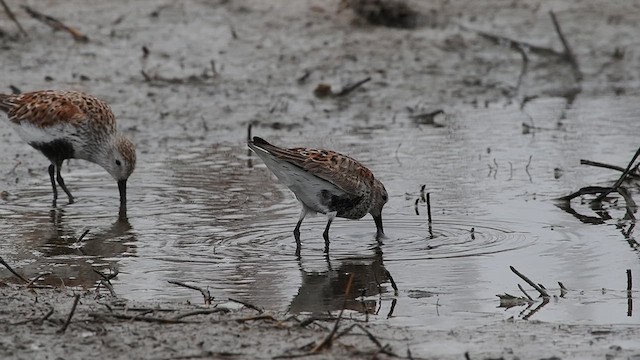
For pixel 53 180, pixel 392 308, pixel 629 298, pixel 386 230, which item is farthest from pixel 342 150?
pixel 629 298

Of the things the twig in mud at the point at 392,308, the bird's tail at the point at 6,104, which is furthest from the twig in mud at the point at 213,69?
the twig in mud at the point at 392,308

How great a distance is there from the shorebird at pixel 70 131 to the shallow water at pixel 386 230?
35 cm

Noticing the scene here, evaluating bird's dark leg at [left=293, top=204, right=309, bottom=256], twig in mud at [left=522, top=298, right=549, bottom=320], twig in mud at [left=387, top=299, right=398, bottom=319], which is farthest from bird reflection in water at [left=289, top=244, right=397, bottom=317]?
twig in mud at [left=522, top=298, right=549, bottom=320]

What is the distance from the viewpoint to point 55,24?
15250mm

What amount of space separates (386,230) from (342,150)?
2859 mm

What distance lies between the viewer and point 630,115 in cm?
1400

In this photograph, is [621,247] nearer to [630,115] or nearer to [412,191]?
[412,191]

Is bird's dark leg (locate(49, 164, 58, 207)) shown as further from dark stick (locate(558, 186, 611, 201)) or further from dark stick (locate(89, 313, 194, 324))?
dark stick (locate(558, 186, 611, 201))

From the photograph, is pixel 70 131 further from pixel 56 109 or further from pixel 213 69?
pixel 213 69

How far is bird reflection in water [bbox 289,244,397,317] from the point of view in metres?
7.42

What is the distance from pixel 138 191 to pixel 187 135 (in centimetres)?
205

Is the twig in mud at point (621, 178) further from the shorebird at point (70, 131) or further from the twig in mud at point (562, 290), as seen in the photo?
the shorebird at point (70, 131)

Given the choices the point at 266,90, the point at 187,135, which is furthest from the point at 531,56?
the point at 187,135

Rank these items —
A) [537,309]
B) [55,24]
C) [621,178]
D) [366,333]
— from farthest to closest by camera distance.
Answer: [55,24]
[621,178]
[537,309]
[366,333]
